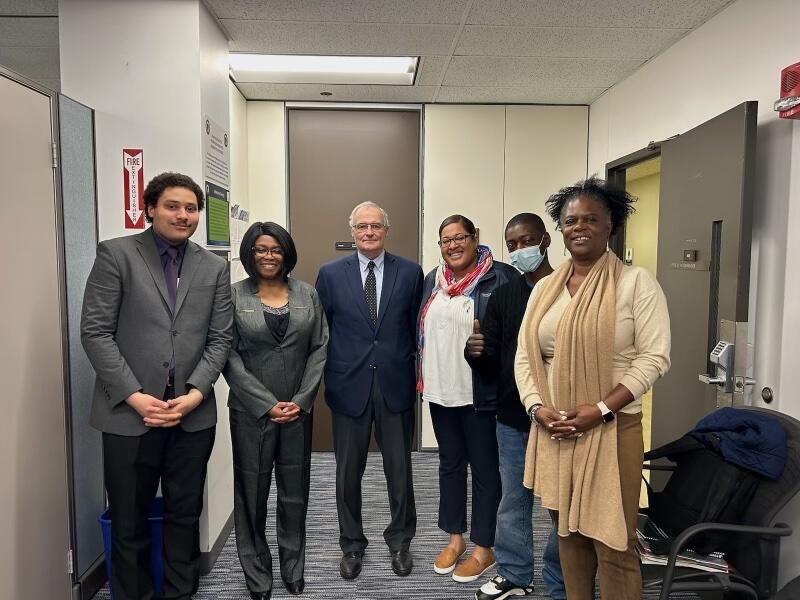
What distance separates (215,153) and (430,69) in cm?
134

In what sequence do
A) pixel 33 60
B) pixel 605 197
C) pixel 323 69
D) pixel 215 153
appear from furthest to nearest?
pixel 323 69
pixel 33 60
pixel 215 153
pixel 605 197

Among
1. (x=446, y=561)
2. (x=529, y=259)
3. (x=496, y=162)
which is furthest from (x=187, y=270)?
(x=496, y=162)

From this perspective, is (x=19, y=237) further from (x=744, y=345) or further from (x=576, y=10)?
(x=744, y=345)

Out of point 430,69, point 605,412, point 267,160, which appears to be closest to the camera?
point 605,412

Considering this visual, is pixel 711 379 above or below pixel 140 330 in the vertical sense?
below

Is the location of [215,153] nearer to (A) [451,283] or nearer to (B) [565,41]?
(A) [451,283]

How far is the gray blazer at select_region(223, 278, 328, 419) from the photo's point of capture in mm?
2061

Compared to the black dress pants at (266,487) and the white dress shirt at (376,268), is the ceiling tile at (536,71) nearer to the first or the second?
the white dress shirt at (376,268)

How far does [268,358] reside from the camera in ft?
6.91

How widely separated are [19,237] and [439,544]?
7.06 ft

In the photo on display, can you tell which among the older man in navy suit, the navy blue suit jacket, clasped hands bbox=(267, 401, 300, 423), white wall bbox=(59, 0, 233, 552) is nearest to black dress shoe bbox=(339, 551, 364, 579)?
the older man in navy suit

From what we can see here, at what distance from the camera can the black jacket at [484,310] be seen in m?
2.15

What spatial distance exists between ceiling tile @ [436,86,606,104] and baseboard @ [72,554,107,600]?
3086 mm

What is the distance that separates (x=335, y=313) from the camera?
2.34 meters
